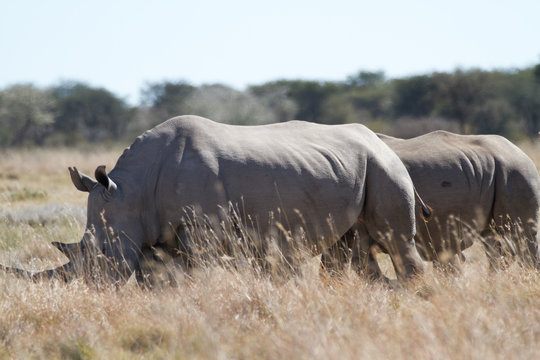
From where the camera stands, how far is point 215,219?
5316 mm

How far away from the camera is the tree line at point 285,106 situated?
35906 mm

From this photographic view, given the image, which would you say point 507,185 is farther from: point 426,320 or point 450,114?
point 450,114

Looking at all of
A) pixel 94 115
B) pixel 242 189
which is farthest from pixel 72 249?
pixel 94 115

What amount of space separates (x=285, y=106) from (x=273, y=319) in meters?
41.2

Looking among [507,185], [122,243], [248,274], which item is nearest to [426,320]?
[248,274]

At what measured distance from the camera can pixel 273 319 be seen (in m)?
4.50

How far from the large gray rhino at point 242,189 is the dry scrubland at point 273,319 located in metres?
0.36

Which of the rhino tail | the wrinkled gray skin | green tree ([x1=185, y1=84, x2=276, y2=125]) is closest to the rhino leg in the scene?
the rhino tail

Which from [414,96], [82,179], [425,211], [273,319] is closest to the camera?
[273,319]

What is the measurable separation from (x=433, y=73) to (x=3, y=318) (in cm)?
3680

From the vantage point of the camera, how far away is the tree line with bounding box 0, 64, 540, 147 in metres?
35.9

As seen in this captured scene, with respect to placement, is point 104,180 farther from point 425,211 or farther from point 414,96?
point 414,96

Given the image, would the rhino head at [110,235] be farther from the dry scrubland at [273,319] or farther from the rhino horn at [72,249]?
the dry scrubland at [273,319]

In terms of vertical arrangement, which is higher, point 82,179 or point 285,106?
point 82,179
